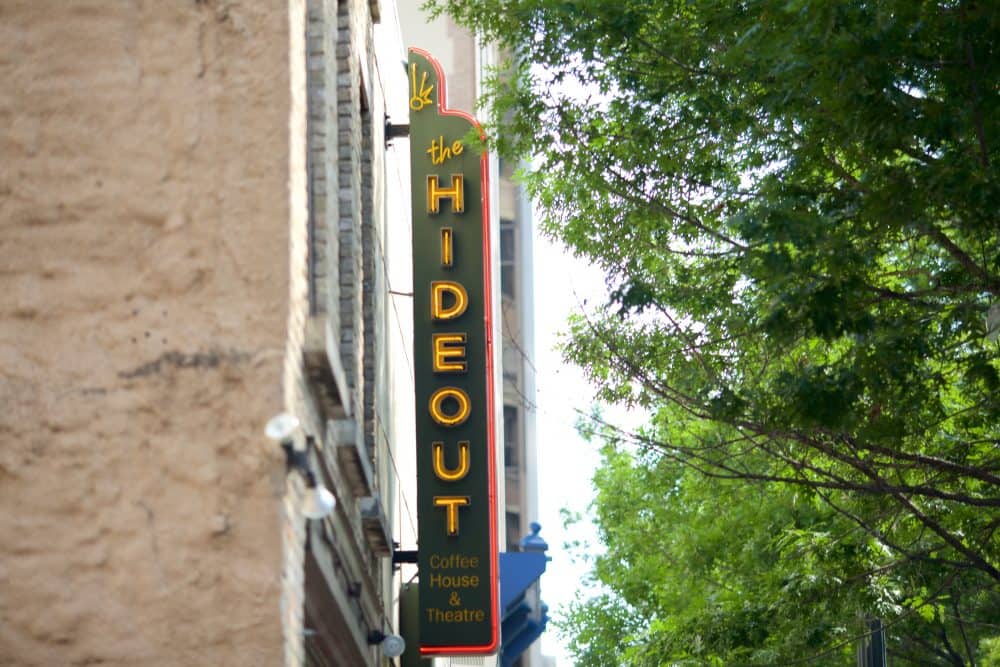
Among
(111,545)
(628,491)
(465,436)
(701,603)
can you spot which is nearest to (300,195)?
(111,545)

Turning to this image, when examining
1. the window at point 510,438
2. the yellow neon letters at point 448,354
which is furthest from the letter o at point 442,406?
A: the window at point 510,438

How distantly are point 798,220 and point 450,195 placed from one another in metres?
5.25

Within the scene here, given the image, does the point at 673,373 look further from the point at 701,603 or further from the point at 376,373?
the point at 701,603

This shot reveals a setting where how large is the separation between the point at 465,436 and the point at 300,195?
6.86 m

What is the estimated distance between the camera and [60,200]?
680 cm

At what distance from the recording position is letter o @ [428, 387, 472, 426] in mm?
13719

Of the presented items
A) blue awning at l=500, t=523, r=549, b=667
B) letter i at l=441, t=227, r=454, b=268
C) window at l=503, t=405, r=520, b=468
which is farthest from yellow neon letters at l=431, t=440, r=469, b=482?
window at l=503, t=405, r=520, b=468

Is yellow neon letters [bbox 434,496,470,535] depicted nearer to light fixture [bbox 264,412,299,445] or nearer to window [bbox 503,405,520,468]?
light fixture [bbox 264,412,299,445]

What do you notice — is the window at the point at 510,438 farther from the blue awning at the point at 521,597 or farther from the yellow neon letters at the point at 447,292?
the yellow neon letters at the point at 447,292

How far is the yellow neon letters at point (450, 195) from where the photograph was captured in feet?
47.0

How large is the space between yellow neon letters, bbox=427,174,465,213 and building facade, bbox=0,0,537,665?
684cm

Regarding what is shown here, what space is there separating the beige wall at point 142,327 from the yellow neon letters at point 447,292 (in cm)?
714

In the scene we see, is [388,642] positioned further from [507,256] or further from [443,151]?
[507,256]

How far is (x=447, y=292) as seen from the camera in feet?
46.2
